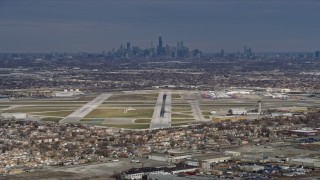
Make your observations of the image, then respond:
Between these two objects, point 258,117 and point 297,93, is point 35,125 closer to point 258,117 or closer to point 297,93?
point 258,117

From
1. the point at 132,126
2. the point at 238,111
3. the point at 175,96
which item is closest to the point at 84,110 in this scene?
the point at 132,126

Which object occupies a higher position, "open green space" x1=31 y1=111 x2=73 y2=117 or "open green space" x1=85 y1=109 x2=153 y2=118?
"open green space" x1=85 y1=109 x2=153 y2=118

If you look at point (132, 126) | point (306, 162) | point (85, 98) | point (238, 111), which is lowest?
point (85, 98)

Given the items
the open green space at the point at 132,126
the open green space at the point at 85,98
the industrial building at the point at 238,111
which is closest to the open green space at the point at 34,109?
the open green space at the point at 85,98

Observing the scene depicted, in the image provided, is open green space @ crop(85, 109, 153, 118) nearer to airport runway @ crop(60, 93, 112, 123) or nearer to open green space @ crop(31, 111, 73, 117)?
airport runway @ crop(60, 93, 112, 123)

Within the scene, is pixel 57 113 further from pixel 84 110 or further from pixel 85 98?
pixel 85 98

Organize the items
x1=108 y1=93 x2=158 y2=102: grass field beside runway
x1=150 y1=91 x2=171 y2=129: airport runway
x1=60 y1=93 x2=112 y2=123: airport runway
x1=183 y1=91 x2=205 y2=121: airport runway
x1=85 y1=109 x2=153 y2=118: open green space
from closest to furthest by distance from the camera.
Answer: x1=150 y1=91 x2=171 y2=129: airport runway, x1=60 y1=93 x2=112 y2=123: airport runway, x1=183 y1=91 x2=205 y2=121: airport runway, x1=85 y1=109 x2=153 y2=118: open green space, x1=108 y1=93 x2=158 y2=102: grass field beside runway

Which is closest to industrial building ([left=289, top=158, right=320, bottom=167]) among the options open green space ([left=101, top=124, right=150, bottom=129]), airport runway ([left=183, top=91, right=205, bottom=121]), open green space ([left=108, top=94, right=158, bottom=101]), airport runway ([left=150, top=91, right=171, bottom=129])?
airport runway ([left=150, top=91, right=171, bottom=129])
